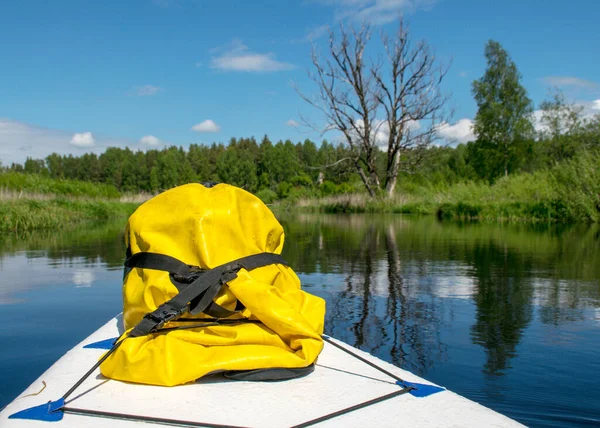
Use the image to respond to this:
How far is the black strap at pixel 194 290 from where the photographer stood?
2721 mm

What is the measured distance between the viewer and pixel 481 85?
4866cm

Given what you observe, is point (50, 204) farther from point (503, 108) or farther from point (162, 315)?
point (503, 108)

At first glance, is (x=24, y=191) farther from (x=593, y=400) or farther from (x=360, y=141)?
(x=593, y=400)

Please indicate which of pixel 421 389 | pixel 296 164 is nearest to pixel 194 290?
pixel 421 389

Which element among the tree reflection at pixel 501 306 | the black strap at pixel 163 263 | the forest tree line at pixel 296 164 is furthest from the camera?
the forest tree line at pixel 296 164

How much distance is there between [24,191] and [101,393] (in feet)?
80.8

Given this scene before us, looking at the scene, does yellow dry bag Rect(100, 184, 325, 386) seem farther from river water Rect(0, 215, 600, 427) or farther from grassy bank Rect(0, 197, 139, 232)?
grassy bank Rect(0, 197, 139, 232)

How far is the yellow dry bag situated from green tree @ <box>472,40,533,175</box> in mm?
47778

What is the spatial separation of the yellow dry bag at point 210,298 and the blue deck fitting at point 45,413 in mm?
353

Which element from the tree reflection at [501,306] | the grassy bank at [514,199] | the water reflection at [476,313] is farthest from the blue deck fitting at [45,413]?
the grassy bank at [514,199]

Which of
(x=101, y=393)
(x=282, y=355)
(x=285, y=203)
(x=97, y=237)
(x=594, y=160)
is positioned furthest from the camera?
(x=285, y=203)

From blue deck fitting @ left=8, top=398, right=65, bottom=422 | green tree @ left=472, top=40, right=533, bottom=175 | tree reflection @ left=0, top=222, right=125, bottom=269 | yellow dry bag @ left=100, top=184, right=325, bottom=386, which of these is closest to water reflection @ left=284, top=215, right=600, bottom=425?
yellow dry bag @ left=100, top=184, right=325, bottom=386

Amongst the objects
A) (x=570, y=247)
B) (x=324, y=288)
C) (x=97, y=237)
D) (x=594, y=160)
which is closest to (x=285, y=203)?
(x=594, y=160)

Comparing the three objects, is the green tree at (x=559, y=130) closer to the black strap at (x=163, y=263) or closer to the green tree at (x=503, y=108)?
the green tree at (x=503, y=108)
